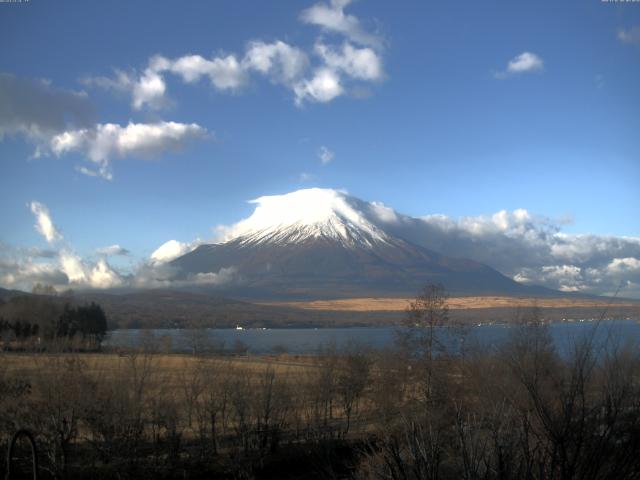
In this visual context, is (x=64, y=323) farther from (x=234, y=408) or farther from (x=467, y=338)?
(x=467, y=338)

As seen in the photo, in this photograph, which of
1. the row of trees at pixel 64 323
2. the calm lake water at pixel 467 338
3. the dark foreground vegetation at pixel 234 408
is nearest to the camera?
the calm lake water at pixel 467 338

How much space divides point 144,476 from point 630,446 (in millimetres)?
21792

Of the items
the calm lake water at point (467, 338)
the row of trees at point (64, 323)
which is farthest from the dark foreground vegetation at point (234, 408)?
the row of trees at point (64, 323)

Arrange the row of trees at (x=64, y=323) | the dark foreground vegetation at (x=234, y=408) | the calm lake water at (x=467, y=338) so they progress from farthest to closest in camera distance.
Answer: the row of trees at (x=64, y=323) → the dark foreground vegetation at (x=234, y=408) → the calm lake water at (x=467, y=338)

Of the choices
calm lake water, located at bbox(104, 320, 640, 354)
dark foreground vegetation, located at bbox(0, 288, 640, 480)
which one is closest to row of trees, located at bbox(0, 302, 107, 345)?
calm lake water, located at bbox(104, 320, 640, 354)

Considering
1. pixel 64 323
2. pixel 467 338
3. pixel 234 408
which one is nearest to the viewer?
pixel 234 408

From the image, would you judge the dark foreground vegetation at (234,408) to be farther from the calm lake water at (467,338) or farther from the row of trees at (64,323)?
the row of trees at (64,323)

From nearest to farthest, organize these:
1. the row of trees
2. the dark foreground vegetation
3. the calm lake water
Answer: the calm lake water, the dark foreground vegetation, the row of trees

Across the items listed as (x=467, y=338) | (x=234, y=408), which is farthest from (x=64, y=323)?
(x=467, y=338)

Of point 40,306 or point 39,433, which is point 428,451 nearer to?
point 39,433

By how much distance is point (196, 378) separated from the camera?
31.0 metres

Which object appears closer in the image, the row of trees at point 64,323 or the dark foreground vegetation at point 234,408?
the dark foreground vegetation at point 234,408

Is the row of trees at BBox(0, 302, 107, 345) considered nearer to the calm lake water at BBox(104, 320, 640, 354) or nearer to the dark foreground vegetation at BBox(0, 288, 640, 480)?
the calm lake water at BBox(104, 320, 640, 354)

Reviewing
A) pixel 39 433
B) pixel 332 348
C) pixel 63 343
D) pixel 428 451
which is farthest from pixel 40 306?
pixel 428 451
